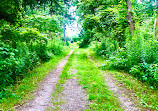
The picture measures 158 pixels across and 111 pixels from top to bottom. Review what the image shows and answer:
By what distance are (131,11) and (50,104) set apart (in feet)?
25.2

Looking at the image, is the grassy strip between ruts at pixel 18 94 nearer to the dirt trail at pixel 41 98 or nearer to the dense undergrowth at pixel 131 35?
the dirt trail at pixel 41 98

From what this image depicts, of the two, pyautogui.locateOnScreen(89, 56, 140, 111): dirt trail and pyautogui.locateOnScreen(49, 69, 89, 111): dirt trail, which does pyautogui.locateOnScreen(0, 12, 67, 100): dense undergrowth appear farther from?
pyautogui.locateOnScreen(89, 56, 140, 111): dirt trail

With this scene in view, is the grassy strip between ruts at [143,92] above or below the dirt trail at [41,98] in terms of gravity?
above

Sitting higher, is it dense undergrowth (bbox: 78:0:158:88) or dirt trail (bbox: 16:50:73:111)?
dense undergrowth (bbox: 78:0:158:88)

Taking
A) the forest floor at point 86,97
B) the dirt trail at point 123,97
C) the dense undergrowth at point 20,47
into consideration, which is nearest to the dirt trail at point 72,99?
the forest floor at point 86,97

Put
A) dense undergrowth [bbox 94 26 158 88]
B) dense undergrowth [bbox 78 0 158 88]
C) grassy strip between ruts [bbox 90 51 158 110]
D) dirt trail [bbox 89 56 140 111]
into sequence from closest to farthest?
dirt trail [bbox 89 56 140 111], grassy strip between ruts [bbox 90 51 158 110], dense undergrowth [bbox 94 26 158 88], dense undergrowth [bbox 78 0 158 88]

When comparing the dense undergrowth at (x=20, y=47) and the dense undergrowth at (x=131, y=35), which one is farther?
the dense undergrowth at (x=131, y=35)

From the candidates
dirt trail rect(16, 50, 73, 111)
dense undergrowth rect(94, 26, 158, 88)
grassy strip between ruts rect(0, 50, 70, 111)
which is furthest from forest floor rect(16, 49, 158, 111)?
dense undergrowth rect(94, 26, 158, 88)

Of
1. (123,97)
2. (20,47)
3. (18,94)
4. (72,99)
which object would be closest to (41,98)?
(18,94)

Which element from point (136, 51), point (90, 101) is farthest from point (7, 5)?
point (136, 51)

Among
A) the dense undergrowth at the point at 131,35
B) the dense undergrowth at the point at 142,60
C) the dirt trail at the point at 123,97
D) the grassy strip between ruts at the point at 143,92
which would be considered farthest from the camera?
the dense undergrowth at the point at 131,35

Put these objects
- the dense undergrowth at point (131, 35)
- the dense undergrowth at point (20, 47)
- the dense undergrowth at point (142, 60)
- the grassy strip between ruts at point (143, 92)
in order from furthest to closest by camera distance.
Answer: the dense undergrowth at point (131, 35)
the dense undergrowth at point (142, 60)
the dense undergrowth at point (20, 47)
the grassy strip between ruts at point (143, 92)

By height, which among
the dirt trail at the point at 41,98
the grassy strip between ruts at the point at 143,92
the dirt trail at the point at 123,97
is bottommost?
the dirt trail at the point at 41,98

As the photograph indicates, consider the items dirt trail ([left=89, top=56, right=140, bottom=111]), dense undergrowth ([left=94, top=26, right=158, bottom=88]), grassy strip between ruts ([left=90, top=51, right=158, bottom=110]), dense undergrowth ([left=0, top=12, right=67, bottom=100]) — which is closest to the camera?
dirt trail ([left=89, top=56, right=140, bottom=111])
